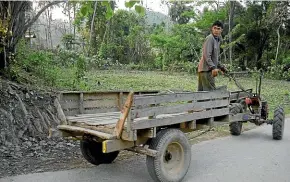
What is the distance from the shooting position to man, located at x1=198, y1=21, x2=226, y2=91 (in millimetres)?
6571

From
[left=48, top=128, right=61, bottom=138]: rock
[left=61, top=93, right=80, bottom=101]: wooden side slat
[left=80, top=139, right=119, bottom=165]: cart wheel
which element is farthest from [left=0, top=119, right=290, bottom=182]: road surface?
[left=61, top=93, right=80, bottom=101]: wooden side slat

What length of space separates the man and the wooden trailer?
0.57 meters

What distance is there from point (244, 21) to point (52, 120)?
29.6 metres

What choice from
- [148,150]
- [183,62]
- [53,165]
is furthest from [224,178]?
[183,62]

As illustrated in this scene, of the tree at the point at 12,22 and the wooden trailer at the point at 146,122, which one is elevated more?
the tree at the point at 12,22

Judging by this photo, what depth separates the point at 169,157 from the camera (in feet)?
16.9

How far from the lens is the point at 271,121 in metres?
8.16

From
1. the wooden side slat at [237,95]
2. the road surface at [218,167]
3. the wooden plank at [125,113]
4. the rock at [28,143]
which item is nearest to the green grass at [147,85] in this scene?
the wooden side slat at [237,95]

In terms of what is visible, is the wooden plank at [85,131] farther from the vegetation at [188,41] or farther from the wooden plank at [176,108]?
the vegetation at [188,41]

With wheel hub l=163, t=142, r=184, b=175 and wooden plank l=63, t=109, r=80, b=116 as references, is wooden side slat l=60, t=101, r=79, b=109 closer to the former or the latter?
wooden plank l=63, t=109, r=80, b=116

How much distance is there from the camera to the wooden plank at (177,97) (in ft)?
14.7

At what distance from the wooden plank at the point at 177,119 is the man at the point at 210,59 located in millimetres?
770

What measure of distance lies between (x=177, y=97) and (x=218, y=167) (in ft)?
5.46

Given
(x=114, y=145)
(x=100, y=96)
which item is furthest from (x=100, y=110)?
(x=114, y=145)
